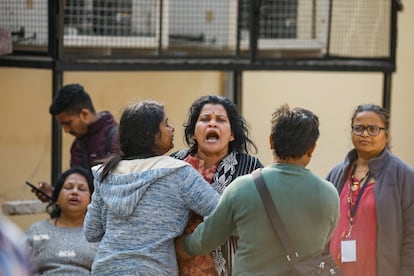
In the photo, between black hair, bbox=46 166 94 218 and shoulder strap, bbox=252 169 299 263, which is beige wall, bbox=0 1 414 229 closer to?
black hair, bbox=46 166 94 218

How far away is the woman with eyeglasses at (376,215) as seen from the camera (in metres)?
5.32

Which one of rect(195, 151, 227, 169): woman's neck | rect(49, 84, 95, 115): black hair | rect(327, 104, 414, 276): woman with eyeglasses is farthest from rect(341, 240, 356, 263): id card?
→ rect(49, 84, 95, 115): black hair

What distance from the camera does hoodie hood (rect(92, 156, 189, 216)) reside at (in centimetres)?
408

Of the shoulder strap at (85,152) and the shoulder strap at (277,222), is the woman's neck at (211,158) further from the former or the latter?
the shoulder strap at (85,152)

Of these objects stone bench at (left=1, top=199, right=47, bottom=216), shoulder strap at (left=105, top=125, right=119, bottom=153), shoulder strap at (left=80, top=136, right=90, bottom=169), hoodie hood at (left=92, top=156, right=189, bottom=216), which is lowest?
stone bench at (left=1, top=199, right=47, bottom=216)

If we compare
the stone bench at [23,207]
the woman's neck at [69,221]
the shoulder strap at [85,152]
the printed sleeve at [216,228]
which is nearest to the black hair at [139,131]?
the printed sleeve at [216,228]

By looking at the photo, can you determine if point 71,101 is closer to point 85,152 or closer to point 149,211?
point 85,152

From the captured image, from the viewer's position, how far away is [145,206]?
4094 millimetres

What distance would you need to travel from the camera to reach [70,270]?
602 centimetres

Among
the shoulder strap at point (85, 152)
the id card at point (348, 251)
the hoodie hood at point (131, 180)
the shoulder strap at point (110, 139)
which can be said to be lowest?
the id card at point (348, 251)

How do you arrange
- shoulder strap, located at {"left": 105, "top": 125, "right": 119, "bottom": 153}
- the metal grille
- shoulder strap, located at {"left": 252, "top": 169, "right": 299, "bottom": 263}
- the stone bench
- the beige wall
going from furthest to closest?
the metal grille → the beige wall → the stone bench → shoulder strap, located at {"left": 105, "top": 125, "right": 119, "bottom": 153} → shoulder strap, located at {"left": 252, "top": 169, "right": 299, "bottom": 263}

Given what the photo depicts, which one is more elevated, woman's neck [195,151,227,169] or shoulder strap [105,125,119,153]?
woman's neck [195,151,227,169]

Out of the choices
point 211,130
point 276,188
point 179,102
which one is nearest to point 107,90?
point 179,102

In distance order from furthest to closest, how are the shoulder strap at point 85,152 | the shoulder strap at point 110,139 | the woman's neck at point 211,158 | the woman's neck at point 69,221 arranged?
the shoulder strap at point 85,152 → the shoulder strap at point 110,139 → the woman's neck at point 69,221 → the woman's neck at point 211,158
